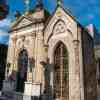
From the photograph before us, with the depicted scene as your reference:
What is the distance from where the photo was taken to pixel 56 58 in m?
14.6

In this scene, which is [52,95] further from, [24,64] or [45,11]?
[45,11]

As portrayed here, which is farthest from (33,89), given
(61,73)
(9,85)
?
(9,85)

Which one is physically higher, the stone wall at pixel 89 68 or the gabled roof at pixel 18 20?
the gabled roof at pixel 18 20

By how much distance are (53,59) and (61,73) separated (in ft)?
4.58

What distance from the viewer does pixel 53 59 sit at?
14.5 meters

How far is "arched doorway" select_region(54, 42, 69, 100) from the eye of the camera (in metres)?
13.5

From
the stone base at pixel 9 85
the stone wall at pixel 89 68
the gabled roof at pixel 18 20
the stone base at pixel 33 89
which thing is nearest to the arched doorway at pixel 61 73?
the stone wall at pixel 89 68

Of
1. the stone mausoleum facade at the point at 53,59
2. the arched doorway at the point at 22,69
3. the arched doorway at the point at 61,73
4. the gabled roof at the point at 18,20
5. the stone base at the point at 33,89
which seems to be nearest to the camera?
the stone base at the point at 33,89

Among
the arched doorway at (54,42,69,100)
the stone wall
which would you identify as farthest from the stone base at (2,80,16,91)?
the stone wall

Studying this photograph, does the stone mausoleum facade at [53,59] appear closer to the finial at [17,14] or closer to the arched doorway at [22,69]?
the arched doorway at [22,69]

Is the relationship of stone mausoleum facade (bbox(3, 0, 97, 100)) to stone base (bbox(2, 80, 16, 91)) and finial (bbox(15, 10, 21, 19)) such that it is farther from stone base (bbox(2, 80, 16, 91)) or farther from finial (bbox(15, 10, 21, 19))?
finial (bbox(15, 10, 21, 19))

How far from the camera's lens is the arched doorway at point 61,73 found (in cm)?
1347

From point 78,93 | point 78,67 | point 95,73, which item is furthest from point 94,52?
point 78,93

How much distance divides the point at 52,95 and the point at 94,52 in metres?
5.43
